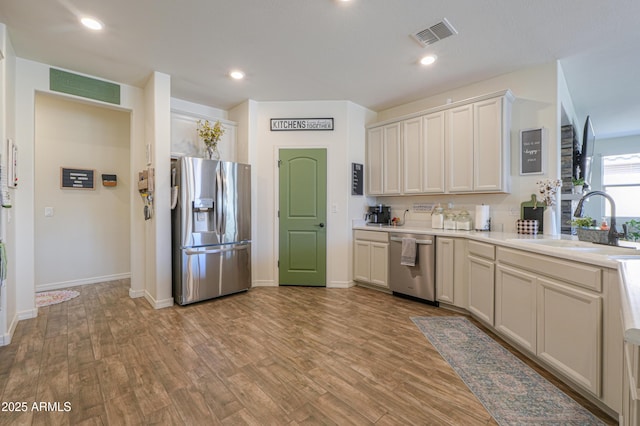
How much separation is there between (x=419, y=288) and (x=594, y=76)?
325 centimetres

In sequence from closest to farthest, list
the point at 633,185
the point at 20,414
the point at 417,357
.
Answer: the point at 20,414
the point at 417,357
the point at 633,185

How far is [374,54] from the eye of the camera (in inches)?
113

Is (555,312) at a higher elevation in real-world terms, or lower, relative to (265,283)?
higher

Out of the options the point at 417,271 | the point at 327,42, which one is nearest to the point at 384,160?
the point at 417,271

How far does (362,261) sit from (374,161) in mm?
1525

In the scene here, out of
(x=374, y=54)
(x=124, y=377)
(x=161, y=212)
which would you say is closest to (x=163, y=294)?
(x=161, y=212)

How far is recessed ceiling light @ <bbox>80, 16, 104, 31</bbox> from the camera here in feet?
7.72

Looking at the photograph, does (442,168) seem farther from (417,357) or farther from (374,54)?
(417,357)

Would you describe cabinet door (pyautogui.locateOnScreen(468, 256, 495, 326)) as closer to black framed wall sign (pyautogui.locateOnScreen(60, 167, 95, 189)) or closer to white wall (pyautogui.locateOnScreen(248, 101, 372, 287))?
white wall (pyautogui.locateOnScreen(248, 101, 372, 287))

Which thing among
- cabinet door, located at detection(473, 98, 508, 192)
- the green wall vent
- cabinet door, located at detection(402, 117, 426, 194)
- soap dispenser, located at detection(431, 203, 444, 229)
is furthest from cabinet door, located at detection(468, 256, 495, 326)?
the green wall vent

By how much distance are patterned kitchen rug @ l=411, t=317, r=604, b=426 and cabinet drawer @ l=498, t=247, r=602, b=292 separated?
72 cm

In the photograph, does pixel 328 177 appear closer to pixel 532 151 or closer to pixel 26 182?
pixel 532 151

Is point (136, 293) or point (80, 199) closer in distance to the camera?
point (136, 293)

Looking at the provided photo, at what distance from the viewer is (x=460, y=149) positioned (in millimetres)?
3432
